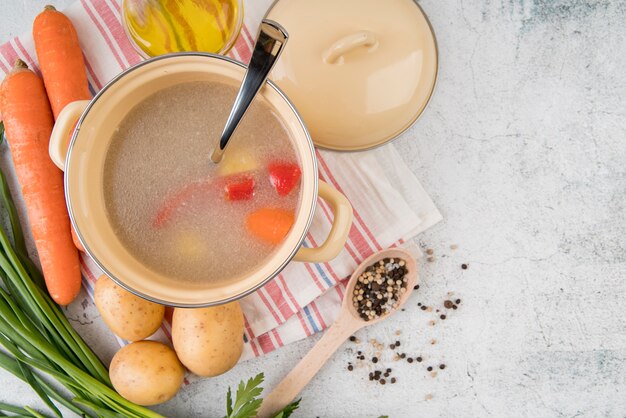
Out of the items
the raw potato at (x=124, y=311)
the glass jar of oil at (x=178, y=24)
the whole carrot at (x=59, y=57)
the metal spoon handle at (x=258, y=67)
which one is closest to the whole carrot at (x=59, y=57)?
the whole carrot at (x=59, y=57)

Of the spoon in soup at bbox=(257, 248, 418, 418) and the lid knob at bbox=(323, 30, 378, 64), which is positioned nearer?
the lid knob at bbox=(323, 30, 378, 64)

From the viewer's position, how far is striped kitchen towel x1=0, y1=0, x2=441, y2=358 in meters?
1.11

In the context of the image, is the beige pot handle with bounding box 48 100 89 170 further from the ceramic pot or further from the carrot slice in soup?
the carrot slice in soup

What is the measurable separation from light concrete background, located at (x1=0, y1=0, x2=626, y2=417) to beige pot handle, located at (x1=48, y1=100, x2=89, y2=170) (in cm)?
38

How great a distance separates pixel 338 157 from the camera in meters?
1.13

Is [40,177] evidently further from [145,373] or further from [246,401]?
[246,401]

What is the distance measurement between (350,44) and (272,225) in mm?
297

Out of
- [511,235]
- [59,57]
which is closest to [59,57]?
[59,57]

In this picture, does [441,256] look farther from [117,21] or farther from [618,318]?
[117,21]

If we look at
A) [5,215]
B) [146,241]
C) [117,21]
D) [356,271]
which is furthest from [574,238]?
[5,215]

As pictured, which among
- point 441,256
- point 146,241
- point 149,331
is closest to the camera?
point 146,241

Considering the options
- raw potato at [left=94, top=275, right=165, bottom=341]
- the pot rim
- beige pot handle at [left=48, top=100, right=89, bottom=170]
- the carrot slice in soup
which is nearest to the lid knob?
the pot rim

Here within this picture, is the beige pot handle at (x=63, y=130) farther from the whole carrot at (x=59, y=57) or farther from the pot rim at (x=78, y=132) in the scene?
the whole carrot at (x=59, y=57)

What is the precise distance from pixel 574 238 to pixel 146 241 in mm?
858
